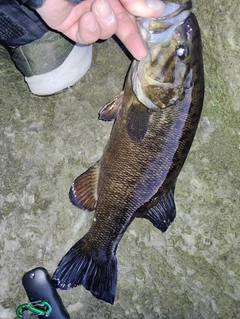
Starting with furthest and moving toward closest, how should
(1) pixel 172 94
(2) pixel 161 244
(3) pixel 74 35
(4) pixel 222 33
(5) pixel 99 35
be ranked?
(2) pixel 161 244, (4) pixel 222 33, (1) pixel 172 94, (3) pixel 74 35, (5) pixel 99 35

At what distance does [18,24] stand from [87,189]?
39.7 inches

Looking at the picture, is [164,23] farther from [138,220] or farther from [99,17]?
[138,220]

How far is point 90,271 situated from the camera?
95.5 inches

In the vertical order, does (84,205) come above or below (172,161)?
below

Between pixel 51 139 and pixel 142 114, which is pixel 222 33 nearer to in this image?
pixel 142 114

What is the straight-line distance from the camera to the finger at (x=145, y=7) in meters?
2.01

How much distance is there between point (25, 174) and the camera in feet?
8.52

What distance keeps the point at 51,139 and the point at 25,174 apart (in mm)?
275

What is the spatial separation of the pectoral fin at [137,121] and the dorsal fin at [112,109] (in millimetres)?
151

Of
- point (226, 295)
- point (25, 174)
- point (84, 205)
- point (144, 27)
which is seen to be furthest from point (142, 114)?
point (226, 295)

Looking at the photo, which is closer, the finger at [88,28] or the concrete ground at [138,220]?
the finger at [88,28]

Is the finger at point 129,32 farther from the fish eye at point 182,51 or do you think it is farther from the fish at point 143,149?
the fish eye at point 182,51

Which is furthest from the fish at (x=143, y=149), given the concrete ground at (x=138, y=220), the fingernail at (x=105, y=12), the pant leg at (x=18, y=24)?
the pant leg at (x=18, y=24)

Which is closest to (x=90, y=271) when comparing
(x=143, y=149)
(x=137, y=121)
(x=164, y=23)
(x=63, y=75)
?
(x=143, y=149)
